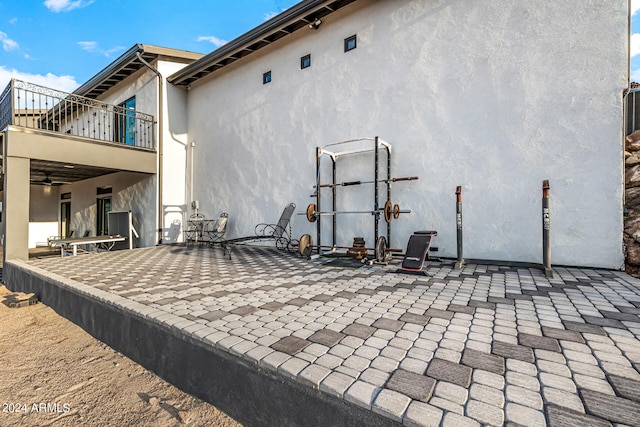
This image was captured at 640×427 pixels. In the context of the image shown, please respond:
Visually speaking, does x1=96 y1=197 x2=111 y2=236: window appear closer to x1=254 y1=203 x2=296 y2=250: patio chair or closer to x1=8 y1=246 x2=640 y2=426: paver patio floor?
x1=254 y1=203 x2=296 y2=250: patio chair

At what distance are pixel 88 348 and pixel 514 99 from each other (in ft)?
21.6

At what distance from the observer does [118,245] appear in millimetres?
10039

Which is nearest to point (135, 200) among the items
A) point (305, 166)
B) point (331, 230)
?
point (305, 166)

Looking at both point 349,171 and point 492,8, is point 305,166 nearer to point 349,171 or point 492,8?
point 349,171

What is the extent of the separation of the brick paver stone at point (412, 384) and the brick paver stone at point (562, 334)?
3.92ft

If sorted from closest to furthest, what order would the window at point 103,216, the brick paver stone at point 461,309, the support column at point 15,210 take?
the brick paver stone at point 461,309 → the support column at point 15,210 → the window at point 103,216

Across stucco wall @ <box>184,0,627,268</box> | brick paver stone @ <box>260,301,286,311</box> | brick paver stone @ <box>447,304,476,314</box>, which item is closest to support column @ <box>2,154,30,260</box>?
stucco wall @ <box>184,0,627,268</box>

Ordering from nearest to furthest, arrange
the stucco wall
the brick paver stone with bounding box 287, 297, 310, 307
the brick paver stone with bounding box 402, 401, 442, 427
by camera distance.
→ the brick paver stone with bounding box 402, 401, 442, 427 → the brick paver stone with bounding box 287, 297, 310, 307 → the stucco wall

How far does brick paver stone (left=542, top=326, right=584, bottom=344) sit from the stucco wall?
9.90ft

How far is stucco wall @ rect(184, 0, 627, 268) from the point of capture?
14.0ft

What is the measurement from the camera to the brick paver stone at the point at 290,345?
179cm

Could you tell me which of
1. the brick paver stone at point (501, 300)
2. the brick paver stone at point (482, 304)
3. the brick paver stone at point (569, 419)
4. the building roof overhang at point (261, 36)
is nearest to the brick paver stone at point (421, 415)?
the brick paver stone at point (569, 419)

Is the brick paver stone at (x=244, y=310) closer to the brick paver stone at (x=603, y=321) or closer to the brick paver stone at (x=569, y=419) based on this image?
the brick paver stone at (x=569, y=419)

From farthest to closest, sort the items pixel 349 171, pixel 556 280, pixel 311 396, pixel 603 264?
pixel 349 171
pixel 603 264
pixel 556 280
pixel 311 396
